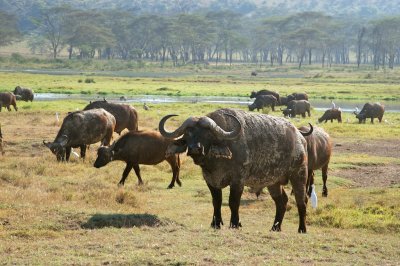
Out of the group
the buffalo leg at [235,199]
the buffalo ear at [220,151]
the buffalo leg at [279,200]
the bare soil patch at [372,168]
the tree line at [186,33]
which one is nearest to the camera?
the buffalo ear at [220,151]

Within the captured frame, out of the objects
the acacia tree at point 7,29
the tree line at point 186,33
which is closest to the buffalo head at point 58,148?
the tree line at point 186,33

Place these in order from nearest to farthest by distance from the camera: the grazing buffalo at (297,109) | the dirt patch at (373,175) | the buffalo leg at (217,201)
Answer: the buffalo leg at (217,201)
the dirt patch at (373,175)
the grazing buffalo at (297,109)

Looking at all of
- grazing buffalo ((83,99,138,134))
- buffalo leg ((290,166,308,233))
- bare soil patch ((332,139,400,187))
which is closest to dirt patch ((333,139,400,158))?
bare soil patch ((332,139,400,187))

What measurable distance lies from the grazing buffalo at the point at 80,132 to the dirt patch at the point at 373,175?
6.49 metres

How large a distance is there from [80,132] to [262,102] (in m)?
24.3

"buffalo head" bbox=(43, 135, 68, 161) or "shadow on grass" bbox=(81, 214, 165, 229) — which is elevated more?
"shadow on grass" bbox=(81, 214, 165, 229)

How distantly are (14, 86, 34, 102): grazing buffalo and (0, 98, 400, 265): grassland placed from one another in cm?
2139

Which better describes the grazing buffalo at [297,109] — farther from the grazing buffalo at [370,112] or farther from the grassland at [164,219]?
the grassland at [164,219]

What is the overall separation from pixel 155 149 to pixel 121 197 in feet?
8.68

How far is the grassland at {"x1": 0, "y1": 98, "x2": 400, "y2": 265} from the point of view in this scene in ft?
29.0

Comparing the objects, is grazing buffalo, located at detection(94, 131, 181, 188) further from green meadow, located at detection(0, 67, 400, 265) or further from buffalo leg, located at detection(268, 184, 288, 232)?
buffalo leg, located at detection(268, 184, 288, 232)

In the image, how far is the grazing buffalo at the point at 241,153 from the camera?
10195 millimetres

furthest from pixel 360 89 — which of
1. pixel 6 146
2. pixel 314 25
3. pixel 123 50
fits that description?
pixel 123 50

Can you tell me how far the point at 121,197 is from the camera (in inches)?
531
